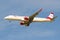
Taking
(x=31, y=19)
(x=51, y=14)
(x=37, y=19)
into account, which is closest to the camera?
(x=31, y=19)

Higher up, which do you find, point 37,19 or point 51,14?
point 51,14

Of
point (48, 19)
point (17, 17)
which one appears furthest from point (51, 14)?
point (17, 17)

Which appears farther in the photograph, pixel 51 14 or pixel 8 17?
pixel 51 14

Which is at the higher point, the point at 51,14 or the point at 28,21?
the point at 51,14

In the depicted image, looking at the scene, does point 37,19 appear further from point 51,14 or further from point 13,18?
point 51,14

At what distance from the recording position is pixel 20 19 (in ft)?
500

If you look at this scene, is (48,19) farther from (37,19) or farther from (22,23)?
(22,23)

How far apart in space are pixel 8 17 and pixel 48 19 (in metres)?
22.9

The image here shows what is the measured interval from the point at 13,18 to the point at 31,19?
16.9m

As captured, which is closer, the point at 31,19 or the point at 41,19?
the point at 31,19

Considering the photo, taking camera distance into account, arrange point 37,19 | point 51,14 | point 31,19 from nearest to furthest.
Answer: point 31,19 → point 37,19 → point 51,14

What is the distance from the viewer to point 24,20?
481 feet

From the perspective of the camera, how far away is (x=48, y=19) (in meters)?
164

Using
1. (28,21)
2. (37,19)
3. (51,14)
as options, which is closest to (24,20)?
(28,21)
